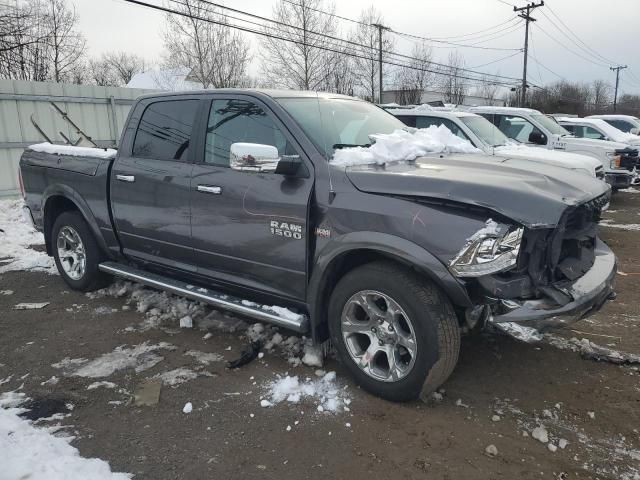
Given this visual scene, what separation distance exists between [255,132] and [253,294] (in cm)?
123

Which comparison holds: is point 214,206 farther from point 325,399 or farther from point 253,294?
point 325,399

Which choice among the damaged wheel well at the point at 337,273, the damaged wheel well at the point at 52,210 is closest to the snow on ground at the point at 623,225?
the damaged wheel well at the point at 337,273

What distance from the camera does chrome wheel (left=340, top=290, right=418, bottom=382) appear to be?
10.3 feet

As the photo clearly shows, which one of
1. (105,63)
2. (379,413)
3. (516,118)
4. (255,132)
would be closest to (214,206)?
(255,132)

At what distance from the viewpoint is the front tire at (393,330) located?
9.75 feet

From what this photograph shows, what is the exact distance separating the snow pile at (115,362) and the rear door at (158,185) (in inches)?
29.8

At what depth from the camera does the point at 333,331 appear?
3418mm

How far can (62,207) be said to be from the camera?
5.64 metres

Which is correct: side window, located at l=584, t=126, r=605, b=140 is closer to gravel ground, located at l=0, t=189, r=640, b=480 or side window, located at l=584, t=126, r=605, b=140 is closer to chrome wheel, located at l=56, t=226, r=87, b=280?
gravel ground, located at l=0, t=189, r=640, b=480

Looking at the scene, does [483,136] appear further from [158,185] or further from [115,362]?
[115,362]

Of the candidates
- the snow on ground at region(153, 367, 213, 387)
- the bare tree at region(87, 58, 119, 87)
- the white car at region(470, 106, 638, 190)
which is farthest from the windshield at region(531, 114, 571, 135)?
the bare tree at region(87, 58, 119, 87)

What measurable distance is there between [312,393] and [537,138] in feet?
27.9

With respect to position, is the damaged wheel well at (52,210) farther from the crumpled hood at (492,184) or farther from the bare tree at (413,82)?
the bare tree at (413,82)

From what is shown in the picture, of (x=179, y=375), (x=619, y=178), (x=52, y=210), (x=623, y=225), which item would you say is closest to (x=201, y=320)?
(x=179, y=375)
